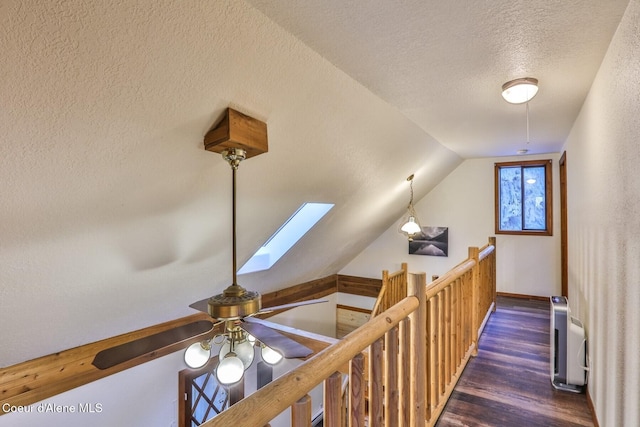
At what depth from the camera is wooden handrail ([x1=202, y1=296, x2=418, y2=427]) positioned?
0.66 metres

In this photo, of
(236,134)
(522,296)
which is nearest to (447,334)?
(236,134)

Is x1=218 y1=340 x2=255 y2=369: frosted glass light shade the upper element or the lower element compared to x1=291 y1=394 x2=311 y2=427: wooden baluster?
lower

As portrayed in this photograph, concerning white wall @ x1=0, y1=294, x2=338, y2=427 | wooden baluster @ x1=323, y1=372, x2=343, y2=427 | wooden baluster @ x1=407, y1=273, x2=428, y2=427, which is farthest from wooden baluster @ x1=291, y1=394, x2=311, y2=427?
white wall @ x1=0, y1=294, x2=338, y2=427

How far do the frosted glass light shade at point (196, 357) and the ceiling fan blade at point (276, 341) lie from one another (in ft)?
0.96

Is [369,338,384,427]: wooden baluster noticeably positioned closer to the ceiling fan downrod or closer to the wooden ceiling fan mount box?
the ceiling fan downrod

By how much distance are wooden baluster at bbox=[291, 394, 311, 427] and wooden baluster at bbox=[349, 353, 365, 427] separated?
294mm

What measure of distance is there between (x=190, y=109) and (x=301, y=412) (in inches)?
55.0

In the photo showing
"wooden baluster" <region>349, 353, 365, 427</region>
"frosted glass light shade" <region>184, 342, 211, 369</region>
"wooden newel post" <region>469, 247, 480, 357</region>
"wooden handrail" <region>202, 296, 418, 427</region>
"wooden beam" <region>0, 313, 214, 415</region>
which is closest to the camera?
"wooden handrail" <region>202, 296, 418, 427</region>

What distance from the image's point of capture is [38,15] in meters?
0.96

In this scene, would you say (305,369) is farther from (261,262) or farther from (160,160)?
(261,262)

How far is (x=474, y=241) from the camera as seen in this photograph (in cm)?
523

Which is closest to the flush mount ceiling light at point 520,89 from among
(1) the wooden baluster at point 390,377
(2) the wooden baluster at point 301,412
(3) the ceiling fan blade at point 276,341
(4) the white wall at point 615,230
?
(4) the white wall at point 615,230

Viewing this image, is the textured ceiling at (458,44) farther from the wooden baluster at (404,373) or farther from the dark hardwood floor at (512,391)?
the dark hardwood floor at (512,391)

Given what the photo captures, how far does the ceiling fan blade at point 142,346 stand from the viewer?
4.55ft
